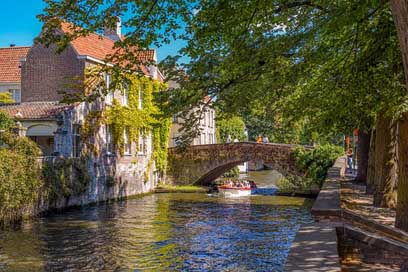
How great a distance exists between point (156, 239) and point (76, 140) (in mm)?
11330

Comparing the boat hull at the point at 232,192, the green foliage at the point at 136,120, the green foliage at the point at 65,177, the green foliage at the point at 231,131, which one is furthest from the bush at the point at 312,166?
the green foliage at the point at 231,131

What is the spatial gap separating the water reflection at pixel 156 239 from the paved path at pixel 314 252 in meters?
6.04

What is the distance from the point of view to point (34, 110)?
26953 millimetres

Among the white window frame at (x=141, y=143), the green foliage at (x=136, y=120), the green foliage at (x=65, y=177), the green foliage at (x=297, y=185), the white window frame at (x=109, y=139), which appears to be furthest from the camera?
the white window frame at (x=141, y=143)

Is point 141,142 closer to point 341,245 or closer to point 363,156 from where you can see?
point 363,156

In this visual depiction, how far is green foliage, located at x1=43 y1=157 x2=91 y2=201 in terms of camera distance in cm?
2206

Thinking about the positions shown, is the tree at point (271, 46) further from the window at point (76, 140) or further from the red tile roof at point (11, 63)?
the red tile roof at point (11, 63)

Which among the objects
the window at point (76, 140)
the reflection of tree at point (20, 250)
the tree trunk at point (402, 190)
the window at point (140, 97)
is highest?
the window at point (140, 97)

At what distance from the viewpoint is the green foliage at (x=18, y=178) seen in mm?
18375

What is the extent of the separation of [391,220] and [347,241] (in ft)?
15.6

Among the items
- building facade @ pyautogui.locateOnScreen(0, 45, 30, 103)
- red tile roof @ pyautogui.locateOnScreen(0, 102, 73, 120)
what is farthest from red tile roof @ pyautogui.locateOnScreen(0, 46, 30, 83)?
red tile roof @ pyautogui.locateOnScreen(0, 102, 73, 120)

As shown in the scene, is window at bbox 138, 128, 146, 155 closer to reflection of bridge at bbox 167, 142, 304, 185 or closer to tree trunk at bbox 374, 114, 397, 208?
reflection of bridge at bbox 167, 142, 304, 185

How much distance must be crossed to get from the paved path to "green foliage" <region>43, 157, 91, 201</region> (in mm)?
17268

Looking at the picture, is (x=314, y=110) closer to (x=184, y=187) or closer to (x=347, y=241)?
(x=347, y=241)
